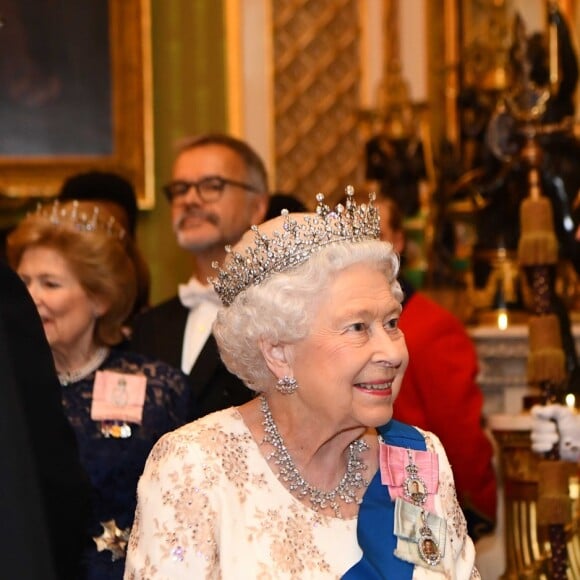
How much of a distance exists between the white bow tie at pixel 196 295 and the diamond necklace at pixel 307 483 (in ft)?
5.09

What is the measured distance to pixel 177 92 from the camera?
311 inches

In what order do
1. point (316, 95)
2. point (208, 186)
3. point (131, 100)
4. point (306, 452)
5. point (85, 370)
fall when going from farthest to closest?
1. point (316, 95)
2. point (131, 100)
3. point (208, 186)
4. point (85, 370)
5. point (306, 452)

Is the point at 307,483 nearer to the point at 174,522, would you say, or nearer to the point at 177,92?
the point at 174,522

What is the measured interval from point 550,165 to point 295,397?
3779mm

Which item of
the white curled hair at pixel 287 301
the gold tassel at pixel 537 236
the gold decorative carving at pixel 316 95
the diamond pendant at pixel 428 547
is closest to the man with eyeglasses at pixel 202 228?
the gold tassel at pixel 537 236

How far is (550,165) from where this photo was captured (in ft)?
21.4

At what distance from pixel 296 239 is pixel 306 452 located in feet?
1.58

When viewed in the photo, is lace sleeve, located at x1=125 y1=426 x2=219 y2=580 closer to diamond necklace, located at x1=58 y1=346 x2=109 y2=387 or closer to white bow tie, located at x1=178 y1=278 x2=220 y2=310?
diamond necklace, located at x1=58 y1=346 x2=109 y2=387

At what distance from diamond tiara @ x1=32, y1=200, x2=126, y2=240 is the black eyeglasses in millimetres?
416

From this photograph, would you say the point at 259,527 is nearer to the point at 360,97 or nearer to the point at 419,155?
the point at 419,155

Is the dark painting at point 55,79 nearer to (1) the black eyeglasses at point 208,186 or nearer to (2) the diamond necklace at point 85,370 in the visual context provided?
(1) the black eyeglasses at point 208,186

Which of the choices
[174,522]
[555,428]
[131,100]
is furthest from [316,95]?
[174,522]

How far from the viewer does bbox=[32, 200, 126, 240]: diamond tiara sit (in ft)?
14.3

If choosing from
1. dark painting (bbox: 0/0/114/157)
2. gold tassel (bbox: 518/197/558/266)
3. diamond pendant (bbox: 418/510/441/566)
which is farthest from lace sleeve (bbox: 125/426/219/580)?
dark painting (bbox: 0/0/114/157)
